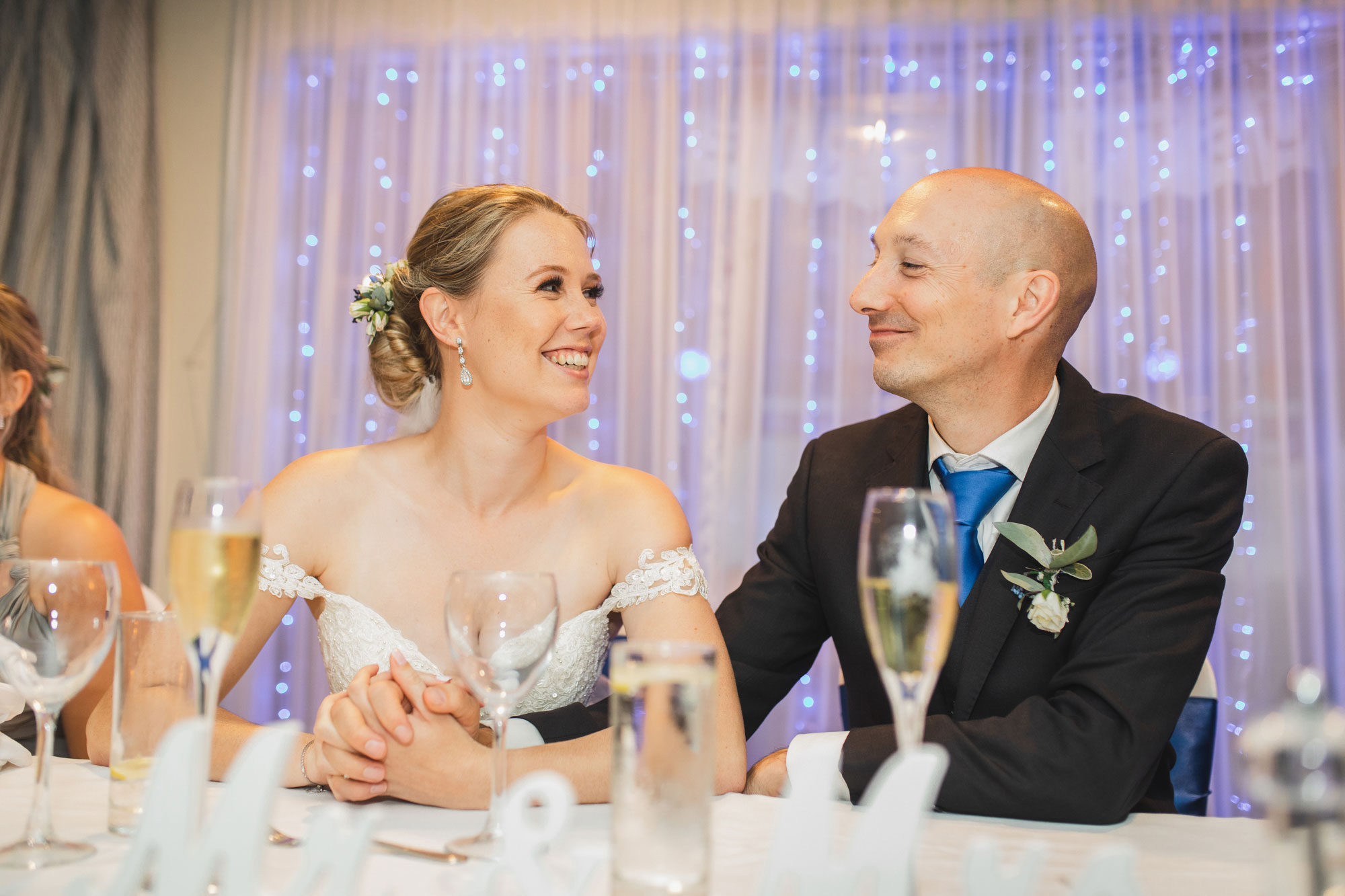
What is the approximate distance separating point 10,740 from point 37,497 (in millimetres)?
1301

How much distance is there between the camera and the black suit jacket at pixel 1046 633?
4.54ft

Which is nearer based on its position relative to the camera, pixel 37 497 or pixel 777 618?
pixel 777 618

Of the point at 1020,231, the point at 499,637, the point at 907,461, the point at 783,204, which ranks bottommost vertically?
the point at 499,637

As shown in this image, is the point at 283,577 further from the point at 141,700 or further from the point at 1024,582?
the point at 1024,582

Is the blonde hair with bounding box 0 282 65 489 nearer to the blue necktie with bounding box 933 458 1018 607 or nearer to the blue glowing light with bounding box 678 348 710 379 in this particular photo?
the blue necktie with bounding box 933 458 1018 607

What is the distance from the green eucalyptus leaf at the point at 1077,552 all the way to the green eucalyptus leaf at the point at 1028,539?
0.03m

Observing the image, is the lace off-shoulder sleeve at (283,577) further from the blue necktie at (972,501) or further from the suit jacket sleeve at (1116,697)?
the blue necktie at (972,501)

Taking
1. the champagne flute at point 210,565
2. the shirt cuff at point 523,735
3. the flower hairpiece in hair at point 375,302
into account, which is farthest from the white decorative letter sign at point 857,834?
the flower hairpiece in hair at point 375,302

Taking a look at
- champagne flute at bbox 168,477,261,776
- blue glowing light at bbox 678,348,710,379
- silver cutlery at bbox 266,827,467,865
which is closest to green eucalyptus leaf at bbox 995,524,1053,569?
silver cutlery at bbox 266,827,467,865

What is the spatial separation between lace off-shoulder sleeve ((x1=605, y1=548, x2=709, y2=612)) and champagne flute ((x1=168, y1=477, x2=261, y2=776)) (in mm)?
1014

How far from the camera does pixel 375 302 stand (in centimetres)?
221

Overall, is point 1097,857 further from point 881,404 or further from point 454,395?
point 881,404

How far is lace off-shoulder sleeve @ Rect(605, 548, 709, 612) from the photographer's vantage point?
1.85 m

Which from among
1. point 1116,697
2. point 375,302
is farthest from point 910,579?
point 375,302
